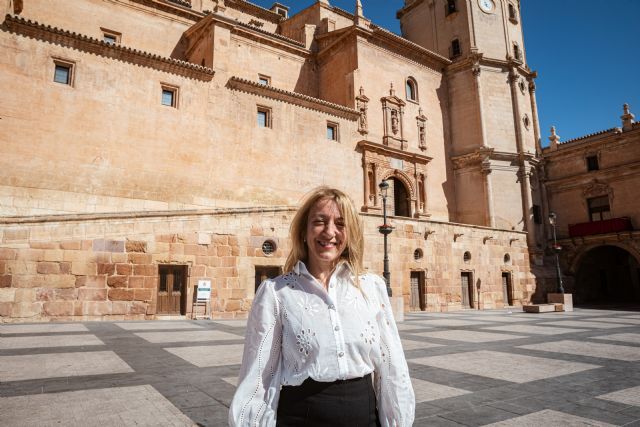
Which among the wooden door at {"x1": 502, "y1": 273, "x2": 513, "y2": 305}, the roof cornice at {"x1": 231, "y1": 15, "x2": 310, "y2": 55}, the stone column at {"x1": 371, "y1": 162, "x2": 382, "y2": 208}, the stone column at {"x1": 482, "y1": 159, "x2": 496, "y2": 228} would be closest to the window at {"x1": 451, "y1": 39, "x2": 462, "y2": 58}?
the stone column at {"x1": 482, "y1": 159, "x2": 496, "y2": 228}

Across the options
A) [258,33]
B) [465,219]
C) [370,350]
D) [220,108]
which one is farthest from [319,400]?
[465,219]

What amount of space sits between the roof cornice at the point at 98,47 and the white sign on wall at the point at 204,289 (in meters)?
10.8

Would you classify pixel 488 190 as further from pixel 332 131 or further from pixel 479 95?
pixel 332 131

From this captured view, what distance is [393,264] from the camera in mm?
18219

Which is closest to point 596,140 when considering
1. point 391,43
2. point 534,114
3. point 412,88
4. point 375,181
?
point 534,114

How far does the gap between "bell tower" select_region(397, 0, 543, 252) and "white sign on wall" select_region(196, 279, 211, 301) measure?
2082 cm

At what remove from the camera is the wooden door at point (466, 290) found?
21.0 meters

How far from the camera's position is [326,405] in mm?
1704

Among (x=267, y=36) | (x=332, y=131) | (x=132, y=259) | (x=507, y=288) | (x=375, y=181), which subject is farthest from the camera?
(x=267, y=36)

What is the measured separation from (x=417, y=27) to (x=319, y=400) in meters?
37.0

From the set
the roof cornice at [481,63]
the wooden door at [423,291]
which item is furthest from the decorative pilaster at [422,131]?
the wooden door at [423,291]

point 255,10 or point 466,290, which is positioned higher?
point 255,10

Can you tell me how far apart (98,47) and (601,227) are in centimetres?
3240

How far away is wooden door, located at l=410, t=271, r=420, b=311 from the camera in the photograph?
19000 mm
